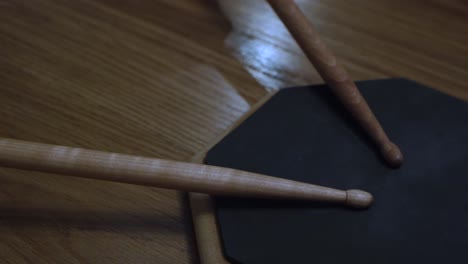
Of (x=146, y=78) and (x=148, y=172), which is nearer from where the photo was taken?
(x=148, y=172)

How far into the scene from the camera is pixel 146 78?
643mm

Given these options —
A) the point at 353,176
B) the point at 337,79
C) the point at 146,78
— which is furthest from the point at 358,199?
the point at 146,78

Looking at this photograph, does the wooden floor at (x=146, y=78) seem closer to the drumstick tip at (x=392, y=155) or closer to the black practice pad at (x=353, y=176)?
the black practice pad at (x=353, y=176)

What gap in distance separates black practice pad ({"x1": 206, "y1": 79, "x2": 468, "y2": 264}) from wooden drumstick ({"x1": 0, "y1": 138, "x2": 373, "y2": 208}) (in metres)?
0.03

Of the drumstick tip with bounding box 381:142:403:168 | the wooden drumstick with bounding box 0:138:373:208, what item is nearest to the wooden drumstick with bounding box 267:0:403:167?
the drumstick tip with bounding box 381:142:403:168

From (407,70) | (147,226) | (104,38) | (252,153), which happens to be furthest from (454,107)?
(104,38)

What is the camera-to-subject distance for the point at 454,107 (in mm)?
545

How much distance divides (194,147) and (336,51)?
256 millimetres

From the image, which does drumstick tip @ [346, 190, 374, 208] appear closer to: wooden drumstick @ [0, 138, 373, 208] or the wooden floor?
wooden drumstick @ [0, 138, 373, 208]

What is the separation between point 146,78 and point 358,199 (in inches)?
12.9

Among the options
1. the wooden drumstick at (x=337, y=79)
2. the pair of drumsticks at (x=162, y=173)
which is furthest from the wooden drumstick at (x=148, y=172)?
the wooden drumstick at (x=337, y=79)

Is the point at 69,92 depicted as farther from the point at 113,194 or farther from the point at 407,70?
the point at 407,70

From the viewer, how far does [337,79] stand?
1.80ft

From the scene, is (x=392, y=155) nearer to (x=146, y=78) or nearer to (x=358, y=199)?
(x=358, y=199)
